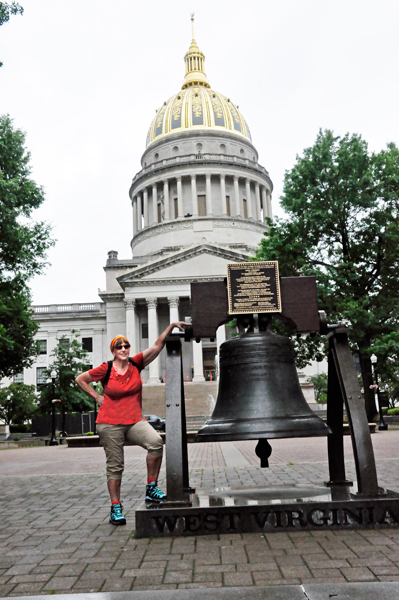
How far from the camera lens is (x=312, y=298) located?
603 cm

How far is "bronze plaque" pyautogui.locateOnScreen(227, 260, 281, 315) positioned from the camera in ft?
19.6

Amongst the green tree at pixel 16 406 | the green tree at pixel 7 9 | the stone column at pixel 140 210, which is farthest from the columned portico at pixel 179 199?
the green tree at pixel 7 9

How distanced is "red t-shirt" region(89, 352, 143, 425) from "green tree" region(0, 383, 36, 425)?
4255 centimetres

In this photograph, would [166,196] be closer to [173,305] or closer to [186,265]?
[186,265]

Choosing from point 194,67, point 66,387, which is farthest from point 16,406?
point 194,67

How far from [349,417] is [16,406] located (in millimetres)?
44773

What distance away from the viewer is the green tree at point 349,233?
1031 inches

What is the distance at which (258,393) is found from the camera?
5766 millimetres

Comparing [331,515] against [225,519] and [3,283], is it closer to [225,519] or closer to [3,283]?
[225,519]

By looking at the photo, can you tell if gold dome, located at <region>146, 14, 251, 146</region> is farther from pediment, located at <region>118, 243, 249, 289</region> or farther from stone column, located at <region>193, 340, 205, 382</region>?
stone column, located at <region>193, 340, 205, 382</region>

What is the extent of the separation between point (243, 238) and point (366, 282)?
46913 millimetres

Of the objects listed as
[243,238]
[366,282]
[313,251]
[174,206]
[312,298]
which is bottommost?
[312,298]

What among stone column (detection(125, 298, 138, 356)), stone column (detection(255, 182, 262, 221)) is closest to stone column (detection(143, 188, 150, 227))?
stone column (detection(255, 182, 262, 221))

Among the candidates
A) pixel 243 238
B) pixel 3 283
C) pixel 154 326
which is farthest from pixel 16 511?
pixel 243 238
